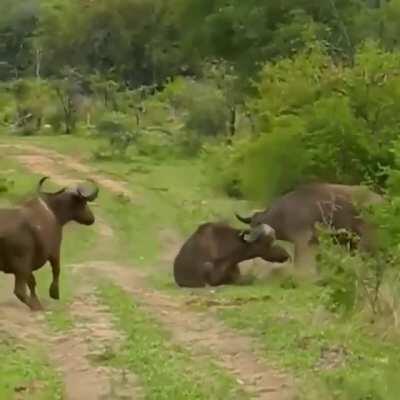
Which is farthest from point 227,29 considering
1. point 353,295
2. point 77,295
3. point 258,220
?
point 353,295

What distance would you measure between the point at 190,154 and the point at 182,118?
22.2ft

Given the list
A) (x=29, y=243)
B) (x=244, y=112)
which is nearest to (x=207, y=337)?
(x=29, y=243)

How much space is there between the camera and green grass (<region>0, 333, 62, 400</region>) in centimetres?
961

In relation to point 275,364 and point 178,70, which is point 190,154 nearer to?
point 178,70

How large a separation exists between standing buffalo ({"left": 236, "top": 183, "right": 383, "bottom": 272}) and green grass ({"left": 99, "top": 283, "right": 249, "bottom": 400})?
508 centimetres

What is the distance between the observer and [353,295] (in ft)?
42.1

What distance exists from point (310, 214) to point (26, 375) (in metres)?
8.63

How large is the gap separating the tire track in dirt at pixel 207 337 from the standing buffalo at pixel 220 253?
2.24ft

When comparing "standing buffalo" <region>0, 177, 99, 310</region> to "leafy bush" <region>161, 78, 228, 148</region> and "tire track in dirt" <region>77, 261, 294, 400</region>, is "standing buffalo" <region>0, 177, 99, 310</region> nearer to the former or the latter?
"tire track in dirt" <region>77, 261, 294, 400</region>

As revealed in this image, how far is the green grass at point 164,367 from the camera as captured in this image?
9594 millimetres

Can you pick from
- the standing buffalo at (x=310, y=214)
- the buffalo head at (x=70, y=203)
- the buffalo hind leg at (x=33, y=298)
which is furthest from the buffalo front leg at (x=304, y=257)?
the buffalo hind leg at (x=33, y=298)

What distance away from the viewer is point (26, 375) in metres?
10.3

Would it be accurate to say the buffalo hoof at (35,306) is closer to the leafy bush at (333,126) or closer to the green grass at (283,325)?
the green grass at (283,325)

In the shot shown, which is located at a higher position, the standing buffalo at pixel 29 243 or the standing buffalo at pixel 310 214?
Result: the standing buffalo at pixel 29 243
